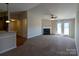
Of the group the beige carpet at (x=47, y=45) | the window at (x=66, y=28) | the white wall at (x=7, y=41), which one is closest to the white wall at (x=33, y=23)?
the beige carpet at (x=47, y=45)

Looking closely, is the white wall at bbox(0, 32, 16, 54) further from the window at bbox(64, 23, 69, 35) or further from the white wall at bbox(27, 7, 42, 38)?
the window at bbox(64, 23, 69, 35)

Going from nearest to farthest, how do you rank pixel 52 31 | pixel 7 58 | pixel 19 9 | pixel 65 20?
pixel 7 58 < pixel 65 20 < pixel 52 31 < pixel 19 9

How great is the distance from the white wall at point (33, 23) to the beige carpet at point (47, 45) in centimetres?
26

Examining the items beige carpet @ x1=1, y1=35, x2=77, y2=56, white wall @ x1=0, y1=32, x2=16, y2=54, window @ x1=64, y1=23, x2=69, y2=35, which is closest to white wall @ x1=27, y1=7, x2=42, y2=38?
beige carpet @ x1=1, y1=35, x2=77, y2=56

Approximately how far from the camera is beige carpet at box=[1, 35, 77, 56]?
14.1 ft

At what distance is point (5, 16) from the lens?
17.0 ft

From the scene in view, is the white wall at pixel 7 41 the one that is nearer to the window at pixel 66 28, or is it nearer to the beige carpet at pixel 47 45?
the beige carpet at pixel 47 45

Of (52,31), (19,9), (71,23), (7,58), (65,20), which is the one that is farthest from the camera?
(19,9)

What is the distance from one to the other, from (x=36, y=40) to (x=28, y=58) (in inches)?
140

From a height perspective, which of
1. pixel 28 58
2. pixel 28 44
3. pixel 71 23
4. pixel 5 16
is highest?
pixel 5 16

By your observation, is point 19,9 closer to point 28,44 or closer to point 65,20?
point 28,44

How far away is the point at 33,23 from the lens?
5.30m

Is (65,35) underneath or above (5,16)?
underneath

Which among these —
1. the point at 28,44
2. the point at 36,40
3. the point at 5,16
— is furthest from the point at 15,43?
the point at 5,16
